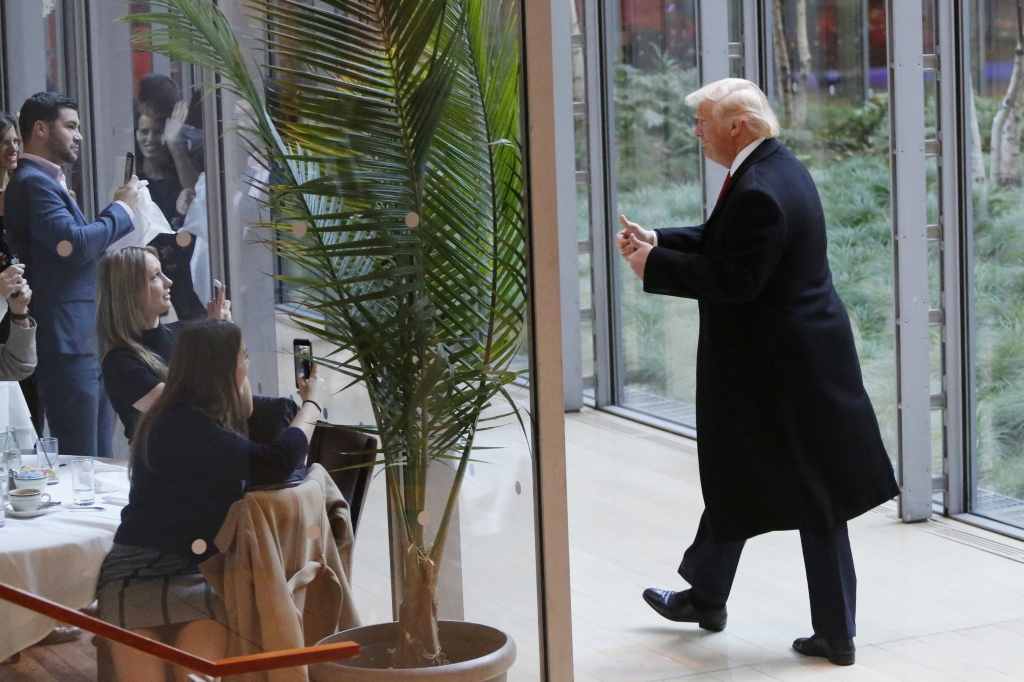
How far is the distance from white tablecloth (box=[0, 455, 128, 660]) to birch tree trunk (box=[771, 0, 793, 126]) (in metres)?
4.52

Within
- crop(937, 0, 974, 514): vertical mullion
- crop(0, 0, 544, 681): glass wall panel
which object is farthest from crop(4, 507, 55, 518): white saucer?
crop(937, 0, 974, 514): vertical mullion

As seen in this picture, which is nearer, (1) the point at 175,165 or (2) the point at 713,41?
(1) the point at 175,165

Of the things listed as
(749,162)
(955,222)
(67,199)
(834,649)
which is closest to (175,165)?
(67,199)

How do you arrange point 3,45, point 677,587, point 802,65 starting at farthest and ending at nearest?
point 802,65
point 677,587
point 3,45

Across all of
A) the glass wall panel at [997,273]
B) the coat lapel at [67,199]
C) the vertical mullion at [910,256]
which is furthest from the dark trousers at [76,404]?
the glass wall panel at [997,273]

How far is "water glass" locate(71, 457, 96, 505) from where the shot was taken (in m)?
2.42

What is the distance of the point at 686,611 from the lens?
12.5 feet

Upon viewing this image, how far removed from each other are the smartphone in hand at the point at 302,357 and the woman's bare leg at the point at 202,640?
0.52 meters

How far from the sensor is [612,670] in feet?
11.5

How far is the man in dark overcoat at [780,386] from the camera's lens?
3461mm

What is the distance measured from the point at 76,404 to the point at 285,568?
0.53 metres

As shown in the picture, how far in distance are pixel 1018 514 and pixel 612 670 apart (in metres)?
2.18

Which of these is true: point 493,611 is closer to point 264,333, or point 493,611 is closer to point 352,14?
point 264,333

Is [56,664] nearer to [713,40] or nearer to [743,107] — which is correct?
[743,107]
